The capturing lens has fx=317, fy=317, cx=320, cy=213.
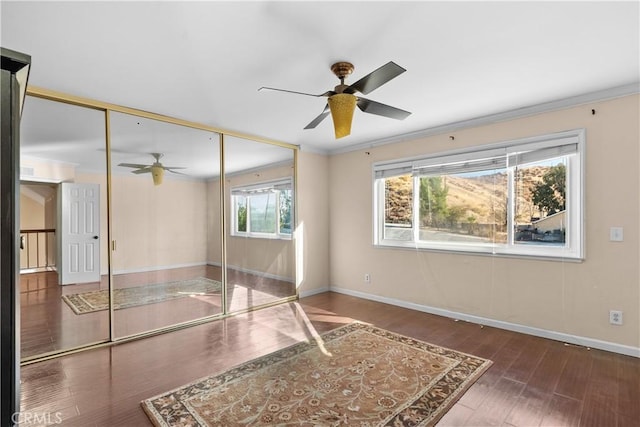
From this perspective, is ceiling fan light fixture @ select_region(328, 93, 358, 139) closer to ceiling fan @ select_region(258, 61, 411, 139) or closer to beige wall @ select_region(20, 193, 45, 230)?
ceiling fan @ select_region(258, 61, 411, 139)

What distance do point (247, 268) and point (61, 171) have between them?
2.33 meters

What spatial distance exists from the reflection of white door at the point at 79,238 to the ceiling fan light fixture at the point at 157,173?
1.76 feet

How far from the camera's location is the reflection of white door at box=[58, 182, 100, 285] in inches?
128

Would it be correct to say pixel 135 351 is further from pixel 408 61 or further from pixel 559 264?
pixel 559 264

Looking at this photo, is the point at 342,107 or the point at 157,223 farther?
the point at 157,223

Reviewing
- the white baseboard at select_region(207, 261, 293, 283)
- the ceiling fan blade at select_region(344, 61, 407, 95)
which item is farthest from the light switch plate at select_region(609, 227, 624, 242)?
the white baseboard at select_region(207, 261, 293, 283)

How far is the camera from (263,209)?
4.66 metres

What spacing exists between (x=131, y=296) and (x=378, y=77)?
329cm

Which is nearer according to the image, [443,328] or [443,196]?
[443,328]

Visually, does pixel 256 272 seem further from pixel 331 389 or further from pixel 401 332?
pixel 331 389

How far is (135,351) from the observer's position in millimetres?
3061

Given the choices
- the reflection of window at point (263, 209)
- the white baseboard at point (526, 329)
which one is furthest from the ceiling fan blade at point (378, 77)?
the white baseboard at point (526, 329)

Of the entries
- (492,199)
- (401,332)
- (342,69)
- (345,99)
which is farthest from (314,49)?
(401,332)

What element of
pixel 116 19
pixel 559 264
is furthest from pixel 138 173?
pixel 559 264
